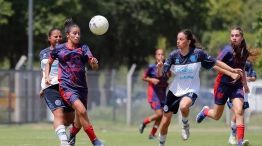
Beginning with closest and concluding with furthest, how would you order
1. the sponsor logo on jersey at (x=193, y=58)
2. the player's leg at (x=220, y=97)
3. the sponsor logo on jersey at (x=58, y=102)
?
1. the sponsor logo on jersey at (x=58, y=102)
2. the sponsor logo on jersey at (x=193, y=58)
3. the player's leg at (x=220, y=97)

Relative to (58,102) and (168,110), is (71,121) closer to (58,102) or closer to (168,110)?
(58,102)

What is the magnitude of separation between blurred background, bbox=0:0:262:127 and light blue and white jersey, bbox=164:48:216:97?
8.88m

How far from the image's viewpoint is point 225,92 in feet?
49.5

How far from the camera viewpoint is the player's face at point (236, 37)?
48.4 feet

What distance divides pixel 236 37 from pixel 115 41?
120 feet

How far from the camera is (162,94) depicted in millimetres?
21828

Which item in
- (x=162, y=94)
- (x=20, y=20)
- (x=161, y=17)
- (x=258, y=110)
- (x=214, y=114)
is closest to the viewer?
(x=214, y=114)

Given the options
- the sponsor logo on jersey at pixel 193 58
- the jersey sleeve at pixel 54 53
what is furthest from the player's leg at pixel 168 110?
the jersey sleeve at pixel 54 53

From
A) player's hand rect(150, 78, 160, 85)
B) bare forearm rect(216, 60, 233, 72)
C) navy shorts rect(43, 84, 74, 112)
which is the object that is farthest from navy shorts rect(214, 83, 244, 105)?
player's hand rect(150, 78, 160, 85)

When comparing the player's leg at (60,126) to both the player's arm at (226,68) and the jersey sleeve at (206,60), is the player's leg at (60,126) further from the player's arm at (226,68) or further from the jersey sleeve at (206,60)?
the player's arm at (226,68)

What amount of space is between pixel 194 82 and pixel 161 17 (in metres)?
35.1

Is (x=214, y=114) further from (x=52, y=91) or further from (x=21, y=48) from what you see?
(x=21, y=48)

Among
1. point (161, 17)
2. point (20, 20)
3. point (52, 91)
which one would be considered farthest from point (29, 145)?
point (161, 17)

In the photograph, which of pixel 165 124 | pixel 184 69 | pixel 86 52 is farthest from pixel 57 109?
pixel 184 69
